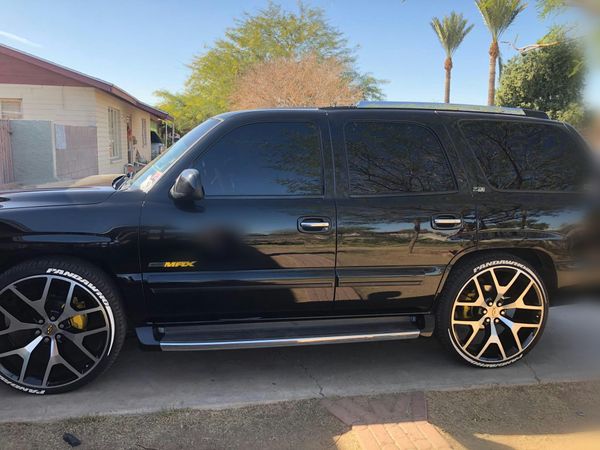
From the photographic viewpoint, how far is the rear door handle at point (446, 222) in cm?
346

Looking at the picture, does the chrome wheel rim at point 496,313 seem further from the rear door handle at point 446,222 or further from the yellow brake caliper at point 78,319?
the yellow brake caliper at point 78,319

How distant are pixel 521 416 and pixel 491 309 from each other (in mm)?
783

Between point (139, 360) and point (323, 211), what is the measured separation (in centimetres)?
184

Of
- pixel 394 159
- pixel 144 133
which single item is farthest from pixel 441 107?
pixel 144 133

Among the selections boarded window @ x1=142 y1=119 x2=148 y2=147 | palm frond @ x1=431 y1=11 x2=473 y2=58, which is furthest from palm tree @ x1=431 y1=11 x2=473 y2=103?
boarded window @ x1=142 y1=119 x2=148 y2=147

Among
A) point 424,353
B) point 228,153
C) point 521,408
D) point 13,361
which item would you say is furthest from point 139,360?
point 521,408

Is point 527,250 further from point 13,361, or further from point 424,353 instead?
point 13,361

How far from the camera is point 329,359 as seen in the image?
152 inches

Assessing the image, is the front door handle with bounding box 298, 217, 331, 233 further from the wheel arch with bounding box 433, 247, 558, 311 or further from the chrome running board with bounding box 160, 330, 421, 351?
the wheel arch with bounding box 433, 247, 558, 311

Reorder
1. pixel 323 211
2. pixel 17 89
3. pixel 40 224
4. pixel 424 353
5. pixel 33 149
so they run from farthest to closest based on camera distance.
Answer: pixel 17 89
pixel 33 149
pixel 424 353
pixel 323 211
pixel 40 224

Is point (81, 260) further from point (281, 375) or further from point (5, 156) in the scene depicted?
point (5, 156)

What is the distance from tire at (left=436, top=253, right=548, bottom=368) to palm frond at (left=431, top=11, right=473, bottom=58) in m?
29.0

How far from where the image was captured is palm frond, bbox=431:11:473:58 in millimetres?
29000

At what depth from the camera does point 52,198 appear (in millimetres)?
3211
